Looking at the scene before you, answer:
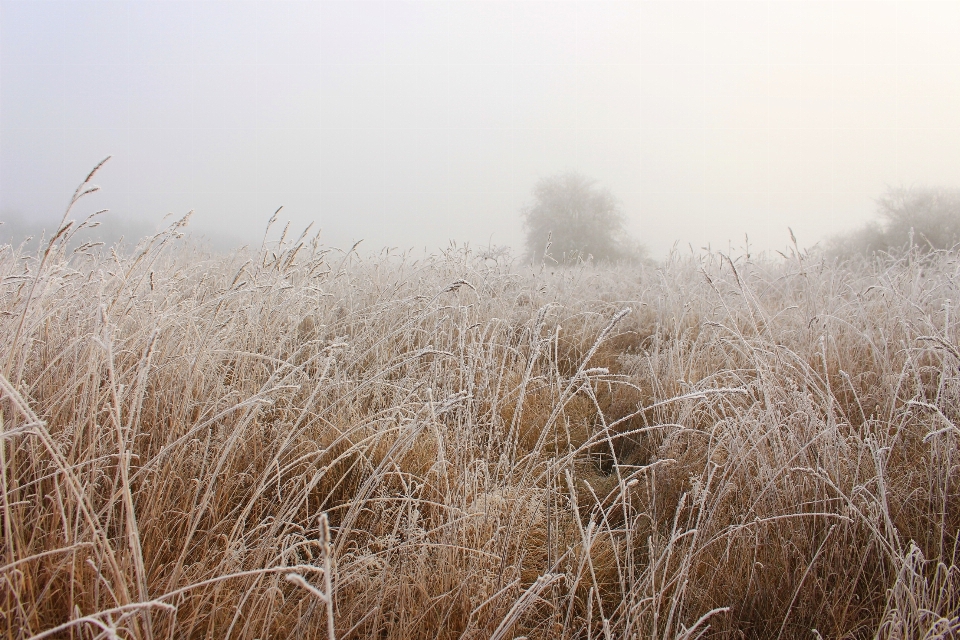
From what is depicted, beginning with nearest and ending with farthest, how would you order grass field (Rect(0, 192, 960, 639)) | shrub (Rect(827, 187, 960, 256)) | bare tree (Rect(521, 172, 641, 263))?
1. grass field (Rect(0, 192, 960, 639))
2. shrub (Rect(827, 187, 960, 256))
3. bare tree (Rect(521, 172, 641, 263))

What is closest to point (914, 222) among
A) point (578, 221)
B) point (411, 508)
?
point (578, 221)

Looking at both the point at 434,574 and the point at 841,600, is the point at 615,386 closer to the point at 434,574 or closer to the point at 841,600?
the point at 841,600

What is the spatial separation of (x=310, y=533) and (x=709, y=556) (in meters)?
1.02

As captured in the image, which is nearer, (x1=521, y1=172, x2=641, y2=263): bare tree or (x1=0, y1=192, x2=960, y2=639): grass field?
(x1=0, y1=192, x2=960, y2=639): grass field

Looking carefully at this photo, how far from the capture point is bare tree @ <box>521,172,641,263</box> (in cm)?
1464

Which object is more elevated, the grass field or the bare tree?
the bare tree

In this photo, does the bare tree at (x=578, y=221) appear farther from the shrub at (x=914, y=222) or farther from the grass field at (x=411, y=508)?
the grass field at (x=411, y=508)

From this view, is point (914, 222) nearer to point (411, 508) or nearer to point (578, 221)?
point (578, 221)

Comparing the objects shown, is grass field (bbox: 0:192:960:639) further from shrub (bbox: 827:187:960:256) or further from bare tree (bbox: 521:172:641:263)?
bare tree (bbox: 521:172:641:263)

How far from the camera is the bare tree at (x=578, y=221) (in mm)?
14641

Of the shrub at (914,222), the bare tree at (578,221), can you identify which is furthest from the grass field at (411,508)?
the bare tree at (578,221)

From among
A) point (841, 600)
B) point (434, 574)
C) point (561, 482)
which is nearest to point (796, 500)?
point (841, 600)

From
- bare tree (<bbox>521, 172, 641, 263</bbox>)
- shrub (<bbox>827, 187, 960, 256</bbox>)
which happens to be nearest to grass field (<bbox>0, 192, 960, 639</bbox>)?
shrub (<bbox>827, 187, 960, 256</bbox>)

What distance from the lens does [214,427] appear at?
140 cm
